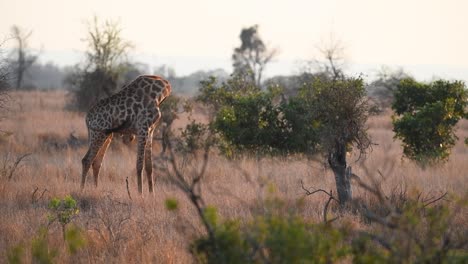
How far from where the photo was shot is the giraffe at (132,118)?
10336 millimetres

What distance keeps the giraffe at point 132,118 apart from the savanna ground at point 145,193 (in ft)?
1.51

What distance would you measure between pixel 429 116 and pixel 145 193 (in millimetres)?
6105

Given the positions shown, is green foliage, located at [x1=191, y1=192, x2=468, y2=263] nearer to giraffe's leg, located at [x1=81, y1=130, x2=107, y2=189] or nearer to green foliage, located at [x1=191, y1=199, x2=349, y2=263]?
green foliage, located at [x1=191, y1=199, x2=349, y2=263]

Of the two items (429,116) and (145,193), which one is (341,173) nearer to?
(145,193)

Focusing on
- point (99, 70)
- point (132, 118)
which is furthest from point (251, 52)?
point (132, 118)

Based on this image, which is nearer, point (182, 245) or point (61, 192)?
point (182, 245)

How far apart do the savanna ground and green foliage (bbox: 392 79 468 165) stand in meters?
0.41

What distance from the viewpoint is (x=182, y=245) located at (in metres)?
6.66

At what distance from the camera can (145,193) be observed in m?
10.0

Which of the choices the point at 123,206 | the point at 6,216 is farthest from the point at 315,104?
the point at 6,216

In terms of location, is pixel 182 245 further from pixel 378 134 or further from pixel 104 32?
pixel 104 32

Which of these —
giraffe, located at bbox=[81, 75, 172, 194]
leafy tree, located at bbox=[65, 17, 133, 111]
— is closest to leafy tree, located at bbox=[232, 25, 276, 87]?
leafy tree, located at bbox=[65, 17, 133, 111]

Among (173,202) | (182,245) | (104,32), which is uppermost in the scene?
(104,32)

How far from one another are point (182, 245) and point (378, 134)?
15.1 metres
